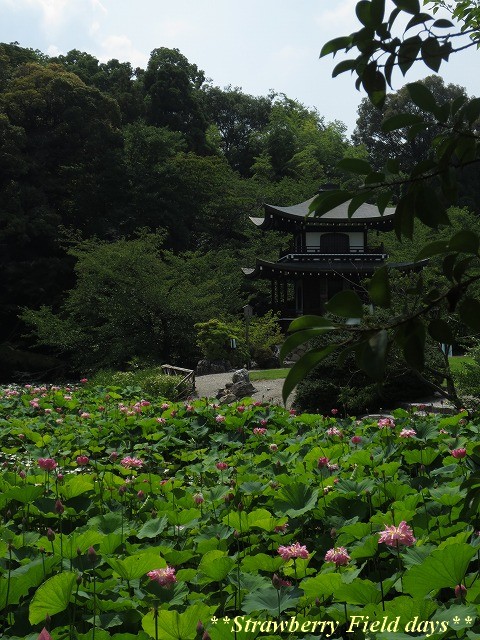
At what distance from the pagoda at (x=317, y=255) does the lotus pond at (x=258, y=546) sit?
20183 mm

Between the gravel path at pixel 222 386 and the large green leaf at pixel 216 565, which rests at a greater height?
the large green leaf at pixel 216 565

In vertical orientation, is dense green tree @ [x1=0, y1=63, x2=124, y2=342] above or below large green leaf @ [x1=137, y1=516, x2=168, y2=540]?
above

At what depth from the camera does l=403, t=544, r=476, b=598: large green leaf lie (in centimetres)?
178

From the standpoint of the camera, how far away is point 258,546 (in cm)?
266

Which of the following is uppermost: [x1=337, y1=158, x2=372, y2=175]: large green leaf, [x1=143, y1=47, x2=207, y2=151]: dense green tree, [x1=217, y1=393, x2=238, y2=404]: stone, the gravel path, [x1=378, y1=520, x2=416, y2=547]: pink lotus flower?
[x1=143, y1=47, x2=207, y2=151]: dense green tree

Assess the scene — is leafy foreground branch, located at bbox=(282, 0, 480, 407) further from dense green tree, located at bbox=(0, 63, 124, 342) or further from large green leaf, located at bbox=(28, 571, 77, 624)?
dense green tree, located at bbox=(0, 63, 124, 342)

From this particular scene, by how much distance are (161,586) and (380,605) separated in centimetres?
62

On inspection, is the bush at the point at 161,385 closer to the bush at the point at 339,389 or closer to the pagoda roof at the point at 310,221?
the bush at the point at 339,389

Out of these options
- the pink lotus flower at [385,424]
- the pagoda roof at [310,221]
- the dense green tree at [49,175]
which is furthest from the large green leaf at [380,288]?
the dense green tree at [49,175]

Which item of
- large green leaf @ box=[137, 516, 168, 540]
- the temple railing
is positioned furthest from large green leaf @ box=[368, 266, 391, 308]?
the temple railing

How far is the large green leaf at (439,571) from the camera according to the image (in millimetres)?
1779

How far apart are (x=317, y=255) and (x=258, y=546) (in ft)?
74.6

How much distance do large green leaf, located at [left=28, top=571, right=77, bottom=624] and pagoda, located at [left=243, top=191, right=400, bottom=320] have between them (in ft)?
72.6

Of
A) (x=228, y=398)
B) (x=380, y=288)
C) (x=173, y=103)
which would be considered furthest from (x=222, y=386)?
(x=173, y=103)
